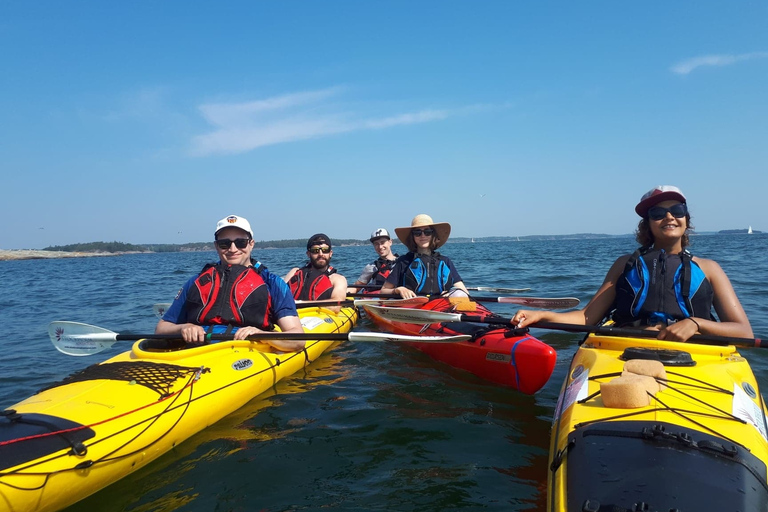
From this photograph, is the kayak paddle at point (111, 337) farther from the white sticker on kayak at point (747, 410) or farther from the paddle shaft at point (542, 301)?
the paddle shaft at point (542, 301)

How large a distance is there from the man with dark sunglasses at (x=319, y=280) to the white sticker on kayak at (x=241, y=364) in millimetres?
3234

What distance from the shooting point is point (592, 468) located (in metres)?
2.22

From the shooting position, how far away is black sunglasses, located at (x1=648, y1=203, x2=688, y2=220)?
3.81m

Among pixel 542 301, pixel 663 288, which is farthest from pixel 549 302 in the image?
pixel 663 288

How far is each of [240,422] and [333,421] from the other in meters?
0.82

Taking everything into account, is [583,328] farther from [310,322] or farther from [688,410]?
[310,322]

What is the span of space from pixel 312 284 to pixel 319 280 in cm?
13

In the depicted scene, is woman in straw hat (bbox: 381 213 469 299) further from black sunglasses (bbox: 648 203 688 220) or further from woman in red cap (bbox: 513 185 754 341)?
black sunglasses (bbox: 648 203 688 220)

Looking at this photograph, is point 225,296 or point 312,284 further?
point 312,284

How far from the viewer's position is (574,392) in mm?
3127

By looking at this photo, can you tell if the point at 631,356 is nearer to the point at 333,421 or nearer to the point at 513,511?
the point at 513,511

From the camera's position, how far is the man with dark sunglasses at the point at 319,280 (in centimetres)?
798

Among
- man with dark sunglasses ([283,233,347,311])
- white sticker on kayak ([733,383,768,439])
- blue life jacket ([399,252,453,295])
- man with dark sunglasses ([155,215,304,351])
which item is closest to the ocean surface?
man with dark sunglasses ([155,215,304,351])

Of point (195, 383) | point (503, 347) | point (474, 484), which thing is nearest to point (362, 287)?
point (503, 347)
